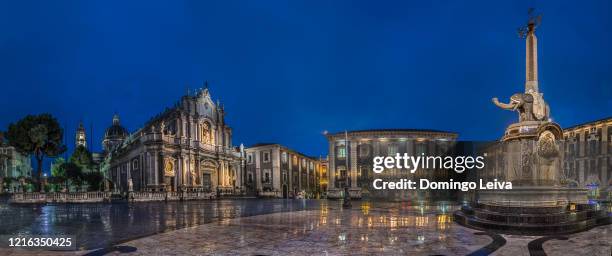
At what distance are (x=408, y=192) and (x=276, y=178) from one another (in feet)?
85.8

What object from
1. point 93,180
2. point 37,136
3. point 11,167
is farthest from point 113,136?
point 37,136

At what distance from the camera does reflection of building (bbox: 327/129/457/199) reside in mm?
64312

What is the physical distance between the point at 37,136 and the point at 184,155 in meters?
19.4

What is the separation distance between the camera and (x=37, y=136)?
140 ft

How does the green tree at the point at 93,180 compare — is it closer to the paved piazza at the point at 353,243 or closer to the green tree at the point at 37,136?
the green tree at the point at 37,136

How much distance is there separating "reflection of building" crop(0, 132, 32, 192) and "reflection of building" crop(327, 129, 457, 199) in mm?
76690

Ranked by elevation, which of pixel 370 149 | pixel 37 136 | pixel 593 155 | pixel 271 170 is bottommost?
pixel 271 170

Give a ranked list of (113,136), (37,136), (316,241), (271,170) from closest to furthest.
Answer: (316,241), (37,136), (271,170), (113,136)

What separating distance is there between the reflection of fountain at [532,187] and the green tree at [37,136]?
4408cm

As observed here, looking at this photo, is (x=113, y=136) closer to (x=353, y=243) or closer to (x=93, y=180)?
(x=93, y=180)

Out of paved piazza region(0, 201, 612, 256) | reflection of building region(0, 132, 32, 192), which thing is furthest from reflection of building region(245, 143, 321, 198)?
paved piazza region(0, 201, 612, 256)

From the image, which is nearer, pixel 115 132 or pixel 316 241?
pixel 316 241

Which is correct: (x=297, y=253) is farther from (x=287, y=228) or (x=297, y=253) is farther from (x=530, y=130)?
(x=530, y=130)

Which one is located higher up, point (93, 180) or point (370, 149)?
point (370, 149)
